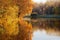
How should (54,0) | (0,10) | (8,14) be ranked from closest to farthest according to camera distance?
(0,10) → (8,14) → (54,0)

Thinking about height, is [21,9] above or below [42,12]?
above

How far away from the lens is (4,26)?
23.3 feet

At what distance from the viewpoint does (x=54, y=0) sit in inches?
1032

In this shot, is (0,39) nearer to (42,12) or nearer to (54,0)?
(42,12)

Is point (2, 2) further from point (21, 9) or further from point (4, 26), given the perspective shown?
point (21, 9)

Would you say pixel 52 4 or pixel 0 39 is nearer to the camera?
pixel 0 39

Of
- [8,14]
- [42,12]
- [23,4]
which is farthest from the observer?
[42,12]

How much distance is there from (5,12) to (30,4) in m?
6.90

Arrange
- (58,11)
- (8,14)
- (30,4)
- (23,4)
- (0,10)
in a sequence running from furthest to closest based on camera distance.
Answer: (58,11) < (30,4) < (23,4) < (8,14) < (0,10)

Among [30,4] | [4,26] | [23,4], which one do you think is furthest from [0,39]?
[30,4]

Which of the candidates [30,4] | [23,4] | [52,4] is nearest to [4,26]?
[23,4]

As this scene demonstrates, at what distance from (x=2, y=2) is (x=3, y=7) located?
0.22 metres

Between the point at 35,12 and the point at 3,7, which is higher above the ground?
the point at 3,7

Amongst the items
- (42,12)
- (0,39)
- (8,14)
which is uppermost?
(8,14)
